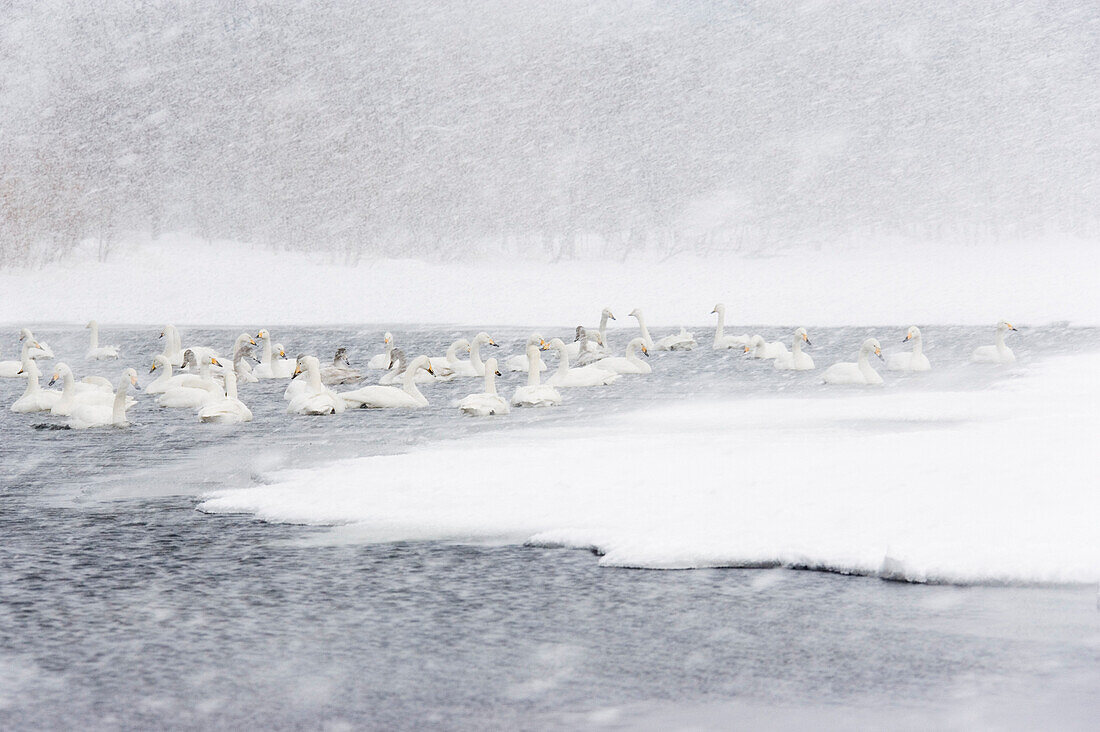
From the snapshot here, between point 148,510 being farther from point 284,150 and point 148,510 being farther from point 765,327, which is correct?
point 284,150

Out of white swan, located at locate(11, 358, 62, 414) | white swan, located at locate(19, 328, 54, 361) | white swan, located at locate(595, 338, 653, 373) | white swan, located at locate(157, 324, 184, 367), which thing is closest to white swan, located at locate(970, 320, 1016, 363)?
white swan, located at locate(595, 338, 653, 373)

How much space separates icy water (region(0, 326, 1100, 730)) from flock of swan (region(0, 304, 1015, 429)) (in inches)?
221

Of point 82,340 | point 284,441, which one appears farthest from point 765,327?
point 284,441

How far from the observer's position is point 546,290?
173 ft

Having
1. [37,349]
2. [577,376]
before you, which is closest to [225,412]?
[577,376]

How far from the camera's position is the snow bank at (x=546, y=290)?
41.7 metres

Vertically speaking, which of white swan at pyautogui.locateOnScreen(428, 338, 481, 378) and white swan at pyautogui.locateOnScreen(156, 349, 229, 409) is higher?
white swan at pyautogui.locateOnScreen(428, 338, 481, 378)

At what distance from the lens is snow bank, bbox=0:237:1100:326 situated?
4172cm

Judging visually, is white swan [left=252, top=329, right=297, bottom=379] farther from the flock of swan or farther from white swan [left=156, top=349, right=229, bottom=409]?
white swan [left=156, top=349, right=229, bottom=409]

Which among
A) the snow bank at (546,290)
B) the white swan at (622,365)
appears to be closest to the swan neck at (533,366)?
the white swan at (622,365)

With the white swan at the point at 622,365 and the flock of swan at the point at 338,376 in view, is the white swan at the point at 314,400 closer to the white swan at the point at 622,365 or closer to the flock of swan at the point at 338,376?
the flock of swan at the point at 338,376

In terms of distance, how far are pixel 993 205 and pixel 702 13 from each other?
37.6 meters

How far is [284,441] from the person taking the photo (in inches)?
552

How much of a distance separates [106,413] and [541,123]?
91099 millimetres
